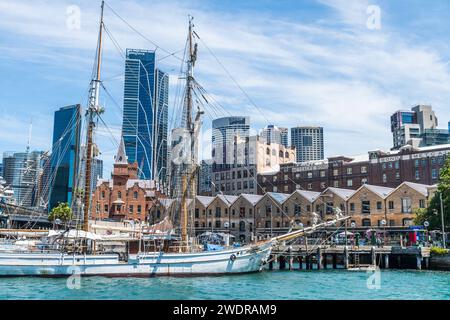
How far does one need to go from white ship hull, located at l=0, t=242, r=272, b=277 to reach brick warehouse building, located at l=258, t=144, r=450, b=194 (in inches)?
1910

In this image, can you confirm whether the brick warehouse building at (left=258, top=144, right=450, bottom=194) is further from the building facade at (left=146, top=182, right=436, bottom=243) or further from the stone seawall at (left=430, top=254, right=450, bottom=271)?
the stone seawall at (left=430, top=254, right=450, bottom=271)

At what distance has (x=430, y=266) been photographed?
188ft

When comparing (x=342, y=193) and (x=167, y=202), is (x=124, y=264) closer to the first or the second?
(x=342, y=193)

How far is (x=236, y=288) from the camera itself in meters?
40.5

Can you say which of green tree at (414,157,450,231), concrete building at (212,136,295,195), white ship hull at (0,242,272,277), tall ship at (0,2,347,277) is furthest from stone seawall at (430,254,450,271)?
concrete building at (212,136,295,195)

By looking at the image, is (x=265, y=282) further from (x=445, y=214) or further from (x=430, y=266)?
(x=445, y=214)

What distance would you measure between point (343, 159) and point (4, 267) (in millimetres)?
98326

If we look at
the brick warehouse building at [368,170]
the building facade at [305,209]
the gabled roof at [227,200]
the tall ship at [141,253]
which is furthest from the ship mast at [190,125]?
the gabled roof at [227,200]

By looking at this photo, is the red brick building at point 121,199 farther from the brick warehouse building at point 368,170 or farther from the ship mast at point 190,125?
the ship mast at point 190,125

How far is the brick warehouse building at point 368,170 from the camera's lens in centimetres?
10894

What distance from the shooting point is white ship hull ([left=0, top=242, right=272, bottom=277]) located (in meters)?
47.9

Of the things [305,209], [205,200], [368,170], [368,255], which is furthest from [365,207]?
[205,200]

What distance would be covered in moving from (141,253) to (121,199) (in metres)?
71.6
